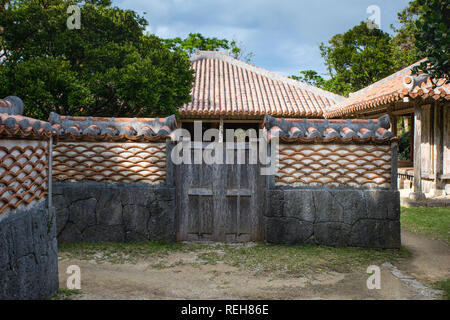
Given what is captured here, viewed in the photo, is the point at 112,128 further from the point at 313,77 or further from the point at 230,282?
the point at 313,77

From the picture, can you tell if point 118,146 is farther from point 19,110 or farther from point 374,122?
point 374,122

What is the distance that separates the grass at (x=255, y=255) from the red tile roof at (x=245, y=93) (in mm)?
8134

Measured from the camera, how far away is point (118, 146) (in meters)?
5.47

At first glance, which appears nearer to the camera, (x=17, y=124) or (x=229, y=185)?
(x=17, y=124)

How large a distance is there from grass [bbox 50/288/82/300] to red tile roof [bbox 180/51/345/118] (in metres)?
9.67

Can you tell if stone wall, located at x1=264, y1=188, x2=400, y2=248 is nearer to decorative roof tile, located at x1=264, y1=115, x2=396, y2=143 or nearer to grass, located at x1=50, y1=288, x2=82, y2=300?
decorative roof tile, located at x1=264, y1=115, x2=396, y2=143

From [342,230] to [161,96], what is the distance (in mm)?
4795

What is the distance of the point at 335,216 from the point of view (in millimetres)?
5395

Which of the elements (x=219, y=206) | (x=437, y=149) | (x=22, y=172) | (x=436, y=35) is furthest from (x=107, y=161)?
(x=437, y=149)

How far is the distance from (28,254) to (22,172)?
2.42ft

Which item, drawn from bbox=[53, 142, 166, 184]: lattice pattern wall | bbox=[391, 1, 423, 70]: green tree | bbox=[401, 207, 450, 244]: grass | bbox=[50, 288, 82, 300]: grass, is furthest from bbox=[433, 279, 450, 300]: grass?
bbox=[391, 1, 423, 70]: green tree

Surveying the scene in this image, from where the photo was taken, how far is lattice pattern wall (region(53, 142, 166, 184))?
5.47m

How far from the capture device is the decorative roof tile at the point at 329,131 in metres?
5.34

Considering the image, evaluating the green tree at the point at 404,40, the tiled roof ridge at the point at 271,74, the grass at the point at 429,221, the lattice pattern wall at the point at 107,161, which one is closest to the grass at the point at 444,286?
the grass at the point at 429,221
